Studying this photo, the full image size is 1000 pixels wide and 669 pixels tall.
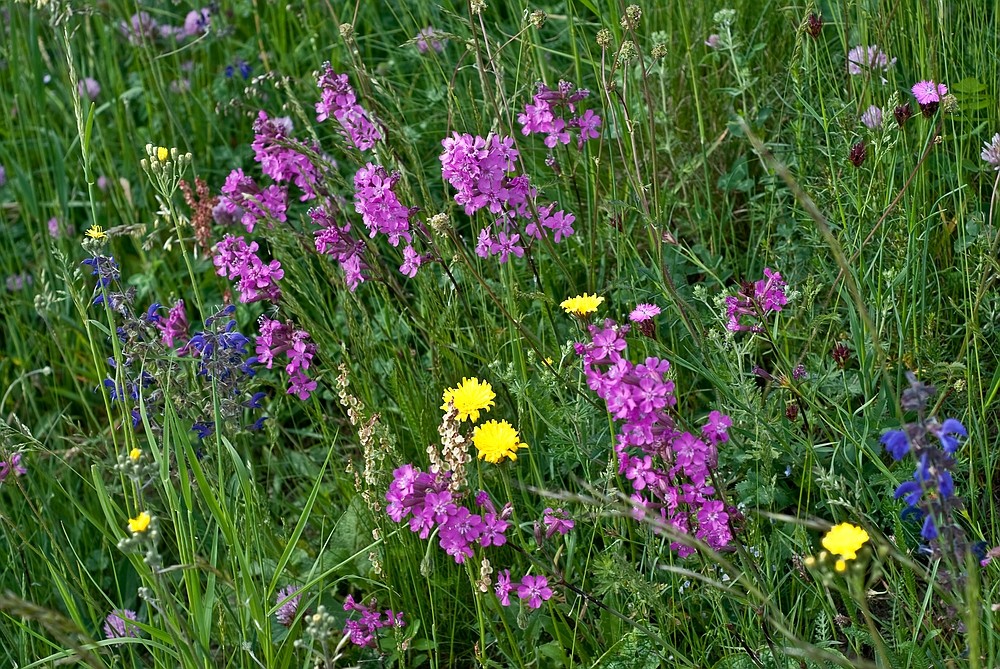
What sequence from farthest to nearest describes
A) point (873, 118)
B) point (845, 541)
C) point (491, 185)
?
point (873, 118)
point (491, 185)
point (845, 541)

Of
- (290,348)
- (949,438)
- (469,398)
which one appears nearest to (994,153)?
(949,438)

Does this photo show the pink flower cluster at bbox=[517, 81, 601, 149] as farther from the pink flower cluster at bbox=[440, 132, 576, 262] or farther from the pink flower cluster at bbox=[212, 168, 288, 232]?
the pink flower cluster at bbox=[212, 168, 288, 232]

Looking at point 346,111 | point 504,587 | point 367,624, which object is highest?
point 346,111

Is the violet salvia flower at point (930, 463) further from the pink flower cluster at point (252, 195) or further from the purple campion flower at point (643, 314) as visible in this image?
the pink flower cluster at point (252, 195)

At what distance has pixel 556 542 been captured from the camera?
2.11 m

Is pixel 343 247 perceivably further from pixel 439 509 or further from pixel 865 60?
pixel 865 60

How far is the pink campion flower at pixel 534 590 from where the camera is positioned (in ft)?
5.92

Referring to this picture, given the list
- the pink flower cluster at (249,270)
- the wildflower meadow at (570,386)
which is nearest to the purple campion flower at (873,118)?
the wildflower meadow at (570,386)

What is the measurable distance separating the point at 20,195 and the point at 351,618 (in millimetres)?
2309

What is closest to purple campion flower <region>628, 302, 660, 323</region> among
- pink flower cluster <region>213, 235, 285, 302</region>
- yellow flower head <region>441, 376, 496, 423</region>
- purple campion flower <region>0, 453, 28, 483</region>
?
yellow flower head <region>441, 376, 496, 423</region>

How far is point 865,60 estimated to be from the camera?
96.7 inches

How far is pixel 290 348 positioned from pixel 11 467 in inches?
23.7

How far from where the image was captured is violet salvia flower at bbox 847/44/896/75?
2410 mm

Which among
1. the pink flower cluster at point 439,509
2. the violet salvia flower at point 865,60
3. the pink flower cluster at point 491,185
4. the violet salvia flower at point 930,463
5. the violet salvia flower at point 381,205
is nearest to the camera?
the violet salvia flower at point 930,463
